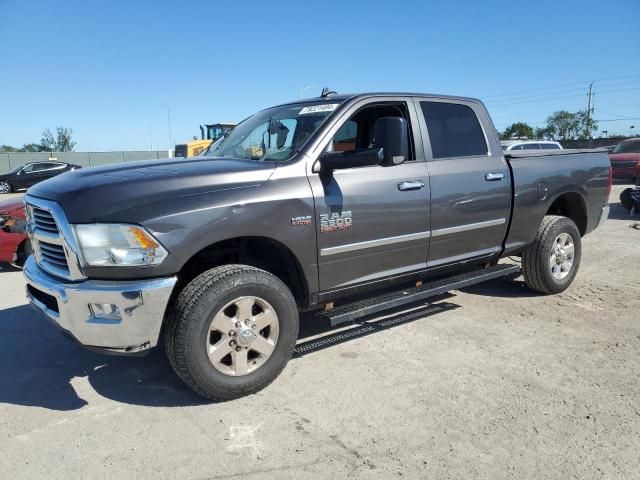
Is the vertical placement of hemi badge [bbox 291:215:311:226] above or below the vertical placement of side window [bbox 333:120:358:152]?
below

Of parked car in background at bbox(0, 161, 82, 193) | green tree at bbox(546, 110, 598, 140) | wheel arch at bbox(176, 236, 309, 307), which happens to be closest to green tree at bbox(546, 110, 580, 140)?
green tree at bbox(546, 110, 598, 140)

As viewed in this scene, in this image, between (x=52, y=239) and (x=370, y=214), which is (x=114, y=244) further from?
(x=370, y=214)

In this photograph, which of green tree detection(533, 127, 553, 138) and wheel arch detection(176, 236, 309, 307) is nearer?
wheel arch detection(176, 236, 309, 307)

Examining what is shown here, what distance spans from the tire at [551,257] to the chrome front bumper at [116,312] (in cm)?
381

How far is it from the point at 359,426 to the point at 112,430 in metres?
1.42

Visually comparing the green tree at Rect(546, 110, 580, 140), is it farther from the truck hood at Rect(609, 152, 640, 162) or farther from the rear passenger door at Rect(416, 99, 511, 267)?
the rear passenger door at Rect(416, 99, 511, 267)

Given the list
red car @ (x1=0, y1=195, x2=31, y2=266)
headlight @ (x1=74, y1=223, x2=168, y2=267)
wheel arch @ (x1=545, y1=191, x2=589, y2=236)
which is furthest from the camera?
red car @ (x1=0, y1=195, x2=31, y2=266)

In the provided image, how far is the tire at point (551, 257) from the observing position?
202 inches

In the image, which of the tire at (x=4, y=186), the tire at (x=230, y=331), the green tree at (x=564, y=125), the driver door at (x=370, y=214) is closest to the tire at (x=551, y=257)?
the driver door at (x=370, y=214)

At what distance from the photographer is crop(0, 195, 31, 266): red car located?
6.56 metres

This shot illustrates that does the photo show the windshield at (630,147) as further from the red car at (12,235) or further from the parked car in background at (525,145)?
the red car at (12,235)

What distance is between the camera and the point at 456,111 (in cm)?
467

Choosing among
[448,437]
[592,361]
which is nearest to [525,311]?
[592,361]

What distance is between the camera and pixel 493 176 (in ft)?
15.1
